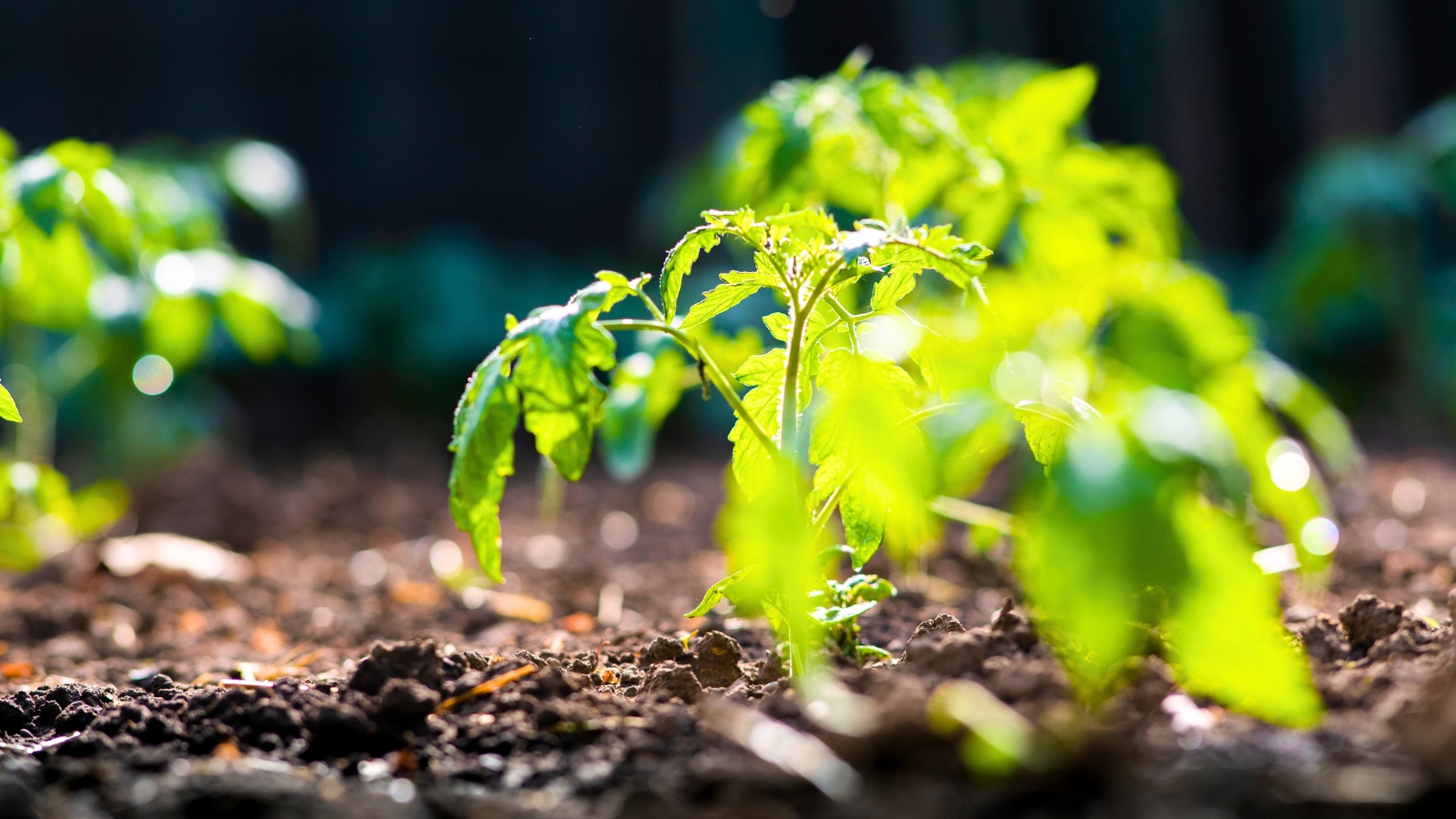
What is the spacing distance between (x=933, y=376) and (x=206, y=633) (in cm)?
158

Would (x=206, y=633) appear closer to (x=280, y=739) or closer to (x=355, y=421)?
(x=280, y=739)

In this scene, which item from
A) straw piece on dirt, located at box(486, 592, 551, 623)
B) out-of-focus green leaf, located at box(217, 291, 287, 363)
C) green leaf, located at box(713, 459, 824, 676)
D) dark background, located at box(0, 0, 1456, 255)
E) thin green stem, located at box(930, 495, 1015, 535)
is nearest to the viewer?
green leaf, located at box(713, 459, 824, 676)

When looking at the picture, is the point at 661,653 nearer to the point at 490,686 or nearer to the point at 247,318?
the point at 490,686

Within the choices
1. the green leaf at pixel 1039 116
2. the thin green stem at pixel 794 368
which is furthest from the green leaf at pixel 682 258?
the green leaf at pixel 1039 116

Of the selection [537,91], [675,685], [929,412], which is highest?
[537,91]

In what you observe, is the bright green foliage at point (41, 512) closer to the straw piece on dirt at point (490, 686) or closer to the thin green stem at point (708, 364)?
the straw piece on dirt at point (490, 686)

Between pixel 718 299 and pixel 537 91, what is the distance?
19.1ft

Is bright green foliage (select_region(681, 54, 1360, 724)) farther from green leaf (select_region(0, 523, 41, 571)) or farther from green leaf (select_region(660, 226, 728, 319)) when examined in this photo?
green leaf (select_region(0, 523, 41, 571))

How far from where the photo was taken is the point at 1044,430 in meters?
1.14

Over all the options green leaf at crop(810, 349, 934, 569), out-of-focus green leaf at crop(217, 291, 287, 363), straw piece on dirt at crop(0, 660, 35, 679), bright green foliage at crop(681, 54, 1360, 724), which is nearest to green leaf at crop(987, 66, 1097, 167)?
bright green foliage at crop(681, 54, 1360, 724)

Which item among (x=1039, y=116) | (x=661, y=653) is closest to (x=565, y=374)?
(x=661, y=653)

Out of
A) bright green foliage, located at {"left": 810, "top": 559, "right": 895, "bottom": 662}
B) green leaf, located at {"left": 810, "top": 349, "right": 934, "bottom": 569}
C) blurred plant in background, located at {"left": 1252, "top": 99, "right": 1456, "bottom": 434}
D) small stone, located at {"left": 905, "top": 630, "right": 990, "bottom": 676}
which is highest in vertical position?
blurred plant in background, located at {"left": 1252, "top": 99, "right": 1456, "bottom": 434}

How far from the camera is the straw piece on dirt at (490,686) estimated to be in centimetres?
118

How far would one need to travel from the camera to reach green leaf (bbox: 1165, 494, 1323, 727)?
75 centimetres
